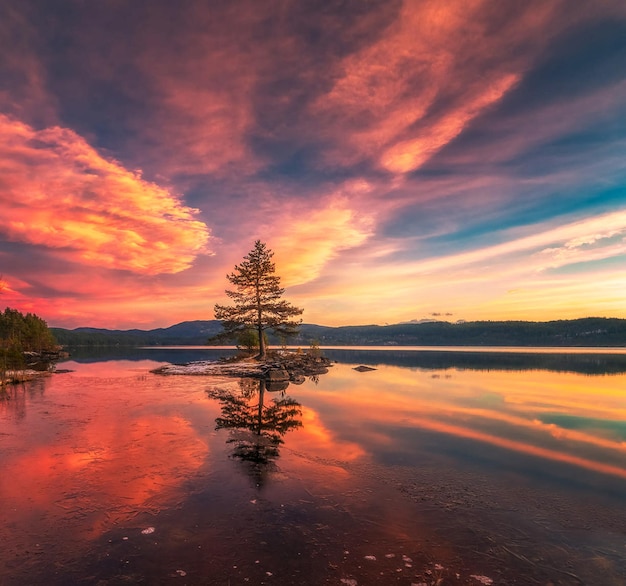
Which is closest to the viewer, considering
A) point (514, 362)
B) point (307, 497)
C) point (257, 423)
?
point (307, 497)

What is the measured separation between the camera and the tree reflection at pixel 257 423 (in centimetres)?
1392

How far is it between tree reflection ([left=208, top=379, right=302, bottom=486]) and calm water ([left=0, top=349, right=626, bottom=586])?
0.15 m

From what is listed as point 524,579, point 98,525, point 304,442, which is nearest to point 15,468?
point 98,525

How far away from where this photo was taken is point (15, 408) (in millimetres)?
23766

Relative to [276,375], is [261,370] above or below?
above

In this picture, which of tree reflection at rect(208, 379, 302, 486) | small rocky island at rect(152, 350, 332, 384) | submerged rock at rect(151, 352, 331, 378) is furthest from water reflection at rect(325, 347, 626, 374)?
tree reflection at rect(208, 379, 302, 486)

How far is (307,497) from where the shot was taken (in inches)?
419

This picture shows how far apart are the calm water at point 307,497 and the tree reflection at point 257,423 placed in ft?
0.50

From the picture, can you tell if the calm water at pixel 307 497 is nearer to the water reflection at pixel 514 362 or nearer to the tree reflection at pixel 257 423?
the tree reflection at pixel 257 423

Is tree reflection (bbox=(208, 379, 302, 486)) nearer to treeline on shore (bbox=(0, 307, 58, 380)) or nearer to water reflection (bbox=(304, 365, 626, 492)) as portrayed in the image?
water reflection (bbox=(304, 365, 626, 492))

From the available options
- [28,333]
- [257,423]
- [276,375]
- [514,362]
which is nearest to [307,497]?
[257,423]

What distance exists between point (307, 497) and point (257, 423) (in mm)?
9923

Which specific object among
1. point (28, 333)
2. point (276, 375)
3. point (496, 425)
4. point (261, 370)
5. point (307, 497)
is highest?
point (28, 333)

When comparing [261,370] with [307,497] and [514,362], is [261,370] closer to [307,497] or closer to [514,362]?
[307,497]
